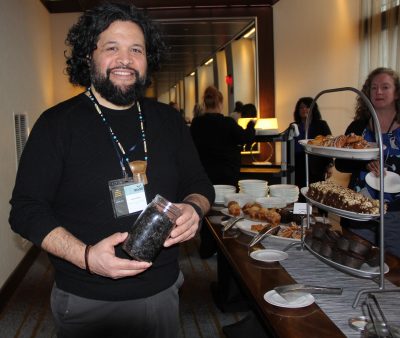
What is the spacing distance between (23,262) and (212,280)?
1.66m

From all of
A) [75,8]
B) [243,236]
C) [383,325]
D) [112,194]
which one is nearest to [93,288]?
[112,194]

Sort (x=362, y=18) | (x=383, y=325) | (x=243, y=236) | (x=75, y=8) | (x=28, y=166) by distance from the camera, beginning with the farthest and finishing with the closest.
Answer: (x=75, y=8) < (x=362, y=18) < (x=243, y=236) < (x=28, y=166) < (x=383, y=325)

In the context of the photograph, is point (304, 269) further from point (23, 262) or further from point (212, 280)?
point (23, 262)

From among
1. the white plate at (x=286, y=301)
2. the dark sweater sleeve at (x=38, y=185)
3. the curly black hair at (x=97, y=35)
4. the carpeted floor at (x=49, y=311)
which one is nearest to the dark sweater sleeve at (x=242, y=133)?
the carpeted floor at (x=49, y=311)

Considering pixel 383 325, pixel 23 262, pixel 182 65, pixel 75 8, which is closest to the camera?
pixel 383 325

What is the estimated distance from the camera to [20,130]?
403 cm

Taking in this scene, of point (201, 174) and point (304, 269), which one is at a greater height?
point (201, 174)

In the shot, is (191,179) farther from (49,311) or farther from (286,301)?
(49,311)

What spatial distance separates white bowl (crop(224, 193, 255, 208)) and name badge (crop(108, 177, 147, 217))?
4.15 ft

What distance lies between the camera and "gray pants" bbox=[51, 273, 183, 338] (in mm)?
1216

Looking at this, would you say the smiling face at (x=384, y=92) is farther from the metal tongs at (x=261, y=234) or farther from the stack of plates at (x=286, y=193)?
the metal tongs at (x=261, y=234)

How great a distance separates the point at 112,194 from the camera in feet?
3.90

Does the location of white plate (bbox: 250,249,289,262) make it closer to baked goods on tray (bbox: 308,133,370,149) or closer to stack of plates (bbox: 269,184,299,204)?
baked goods on tray (bbox: 308,133,370,149)

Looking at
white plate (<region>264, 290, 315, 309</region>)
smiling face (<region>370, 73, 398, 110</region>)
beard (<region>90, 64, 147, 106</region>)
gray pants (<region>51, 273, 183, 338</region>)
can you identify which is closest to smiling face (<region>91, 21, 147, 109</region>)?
beard (<region>90, 64, 147, 106</region>)
